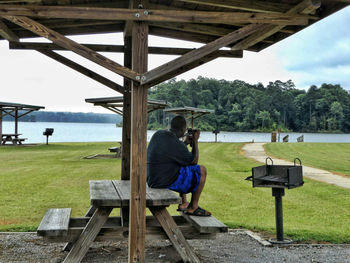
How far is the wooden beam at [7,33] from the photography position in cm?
543

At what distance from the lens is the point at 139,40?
457 centimetres

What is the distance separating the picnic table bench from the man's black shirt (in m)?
0.19

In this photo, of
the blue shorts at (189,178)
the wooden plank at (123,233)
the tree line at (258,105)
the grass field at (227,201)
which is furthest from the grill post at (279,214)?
the tree line at (258,105)

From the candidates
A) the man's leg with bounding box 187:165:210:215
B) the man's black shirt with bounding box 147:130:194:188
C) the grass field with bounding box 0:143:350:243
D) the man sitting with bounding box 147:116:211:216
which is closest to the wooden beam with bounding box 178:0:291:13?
the man sitting with bounding box 147:116:211:216

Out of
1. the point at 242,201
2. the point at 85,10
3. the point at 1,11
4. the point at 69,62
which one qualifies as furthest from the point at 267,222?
the point at 1,11

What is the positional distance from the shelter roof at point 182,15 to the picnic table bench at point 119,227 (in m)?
2.01

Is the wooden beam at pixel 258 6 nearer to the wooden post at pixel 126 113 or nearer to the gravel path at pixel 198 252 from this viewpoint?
the wooden post at pixel 126 113

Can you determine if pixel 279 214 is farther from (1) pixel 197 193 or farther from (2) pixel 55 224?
(2) pixel 55 224

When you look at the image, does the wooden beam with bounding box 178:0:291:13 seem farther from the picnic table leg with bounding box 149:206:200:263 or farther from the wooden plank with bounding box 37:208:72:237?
the wooden plank with bounding box 37:208:72:237

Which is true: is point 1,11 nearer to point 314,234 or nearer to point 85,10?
point 85,10

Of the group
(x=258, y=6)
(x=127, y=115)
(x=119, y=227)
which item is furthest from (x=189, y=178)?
(x=258, y=6)

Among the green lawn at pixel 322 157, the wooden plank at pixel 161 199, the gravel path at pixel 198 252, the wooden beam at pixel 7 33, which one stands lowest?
the gravel path at pixel 198 252

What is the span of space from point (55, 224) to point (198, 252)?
201 centimetres

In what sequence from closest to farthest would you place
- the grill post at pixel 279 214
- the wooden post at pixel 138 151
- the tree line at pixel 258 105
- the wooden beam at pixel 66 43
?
the wooden beam at pixel 66 43 < the wooden post at pixel 138 151 < the grill post at pixel 279 214 < the tree line at pixel 258 105
